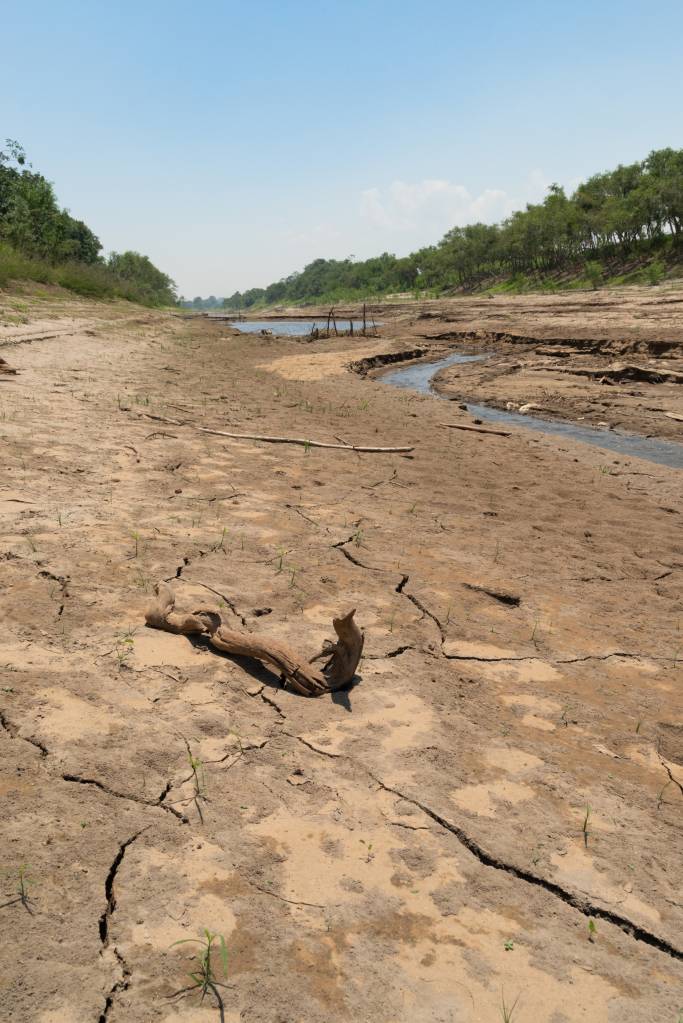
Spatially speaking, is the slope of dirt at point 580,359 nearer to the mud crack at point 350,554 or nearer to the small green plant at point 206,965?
the mud crack at point 350,554

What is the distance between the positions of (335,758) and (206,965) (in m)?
1.05

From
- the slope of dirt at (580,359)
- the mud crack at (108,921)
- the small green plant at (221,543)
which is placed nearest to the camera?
the mud crack at (108,921)

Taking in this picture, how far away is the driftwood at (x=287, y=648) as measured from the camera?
3.16 meters

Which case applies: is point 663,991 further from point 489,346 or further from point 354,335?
point 354,335

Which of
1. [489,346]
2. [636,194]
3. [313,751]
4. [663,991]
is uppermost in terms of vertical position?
[636,194]

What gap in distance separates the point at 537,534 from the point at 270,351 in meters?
17.7

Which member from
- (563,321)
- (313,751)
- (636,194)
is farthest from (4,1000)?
(636,194)

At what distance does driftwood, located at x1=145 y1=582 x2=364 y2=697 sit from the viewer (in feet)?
10.4

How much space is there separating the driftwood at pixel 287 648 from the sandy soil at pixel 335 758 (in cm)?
8

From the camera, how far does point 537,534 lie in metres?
5.95

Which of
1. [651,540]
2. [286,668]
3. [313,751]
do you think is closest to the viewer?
[313,751]

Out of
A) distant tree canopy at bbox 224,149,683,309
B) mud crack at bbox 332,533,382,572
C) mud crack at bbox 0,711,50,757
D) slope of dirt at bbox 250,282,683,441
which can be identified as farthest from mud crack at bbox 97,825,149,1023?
distant tree canopy at bbox 224,149,683,309

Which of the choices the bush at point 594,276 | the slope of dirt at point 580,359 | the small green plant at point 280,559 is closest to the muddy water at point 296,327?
the slope of dirt at point 580,359

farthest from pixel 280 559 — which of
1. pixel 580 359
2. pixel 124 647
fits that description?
pixel 580 359
